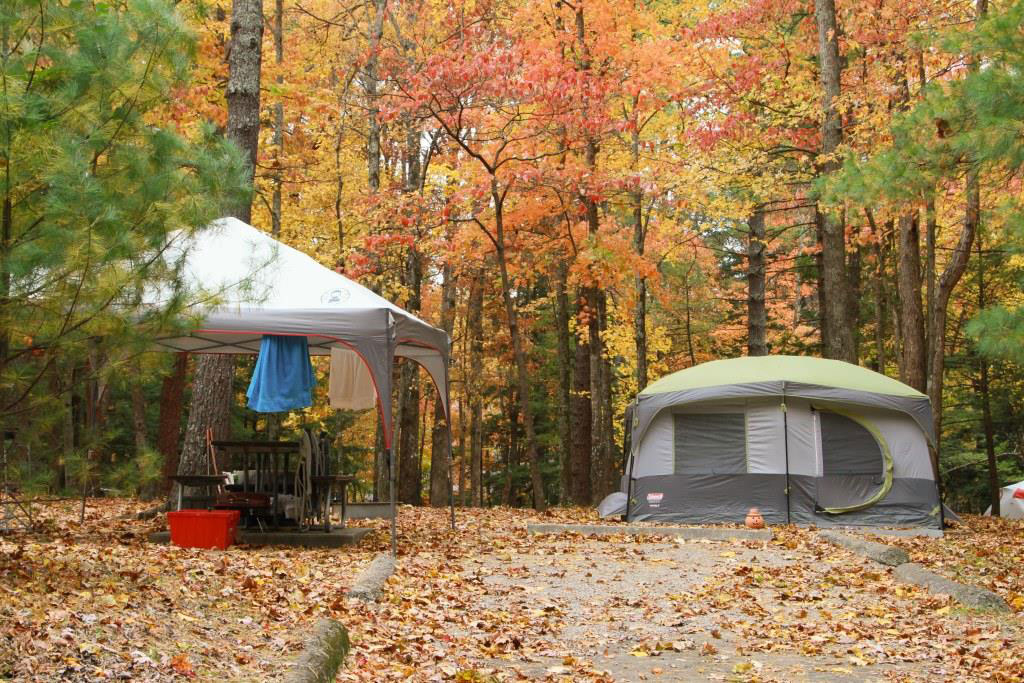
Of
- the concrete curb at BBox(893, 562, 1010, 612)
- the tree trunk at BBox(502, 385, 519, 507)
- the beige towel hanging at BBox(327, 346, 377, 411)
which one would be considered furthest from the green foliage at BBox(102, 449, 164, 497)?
the tree trunk at BBox(502, 385, 519, 507)

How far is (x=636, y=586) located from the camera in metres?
8.00

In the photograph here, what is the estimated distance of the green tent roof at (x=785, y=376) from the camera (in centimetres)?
1286

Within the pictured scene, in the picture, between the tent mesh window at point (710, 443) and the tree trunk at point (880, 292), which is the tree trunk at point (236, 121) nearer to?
the tent mesh window at point (710, 443)

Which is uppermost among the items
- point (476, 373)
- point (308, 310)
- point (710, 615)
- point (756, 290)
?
point (756, 290)

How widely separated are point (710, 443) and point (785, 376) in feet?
4.32

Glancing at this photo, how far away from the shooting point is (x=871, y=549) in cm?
950

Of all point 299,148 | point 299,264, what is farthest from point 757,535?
point 299,148

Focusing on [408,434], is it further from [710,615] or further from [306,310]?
[710,615]

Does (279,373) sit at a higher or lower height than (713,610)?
higher

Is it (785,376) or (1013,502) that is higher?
(785,376)

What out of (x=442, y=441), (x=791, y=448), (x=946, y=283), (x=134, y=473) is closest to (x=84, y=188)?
(x=134, y=473)

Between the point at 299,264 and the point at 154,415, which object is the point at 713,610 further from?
the point at 154,415

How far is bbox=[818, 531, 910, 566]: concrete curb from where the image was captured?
8.98m

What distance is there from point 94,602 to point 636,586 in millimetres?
4230
